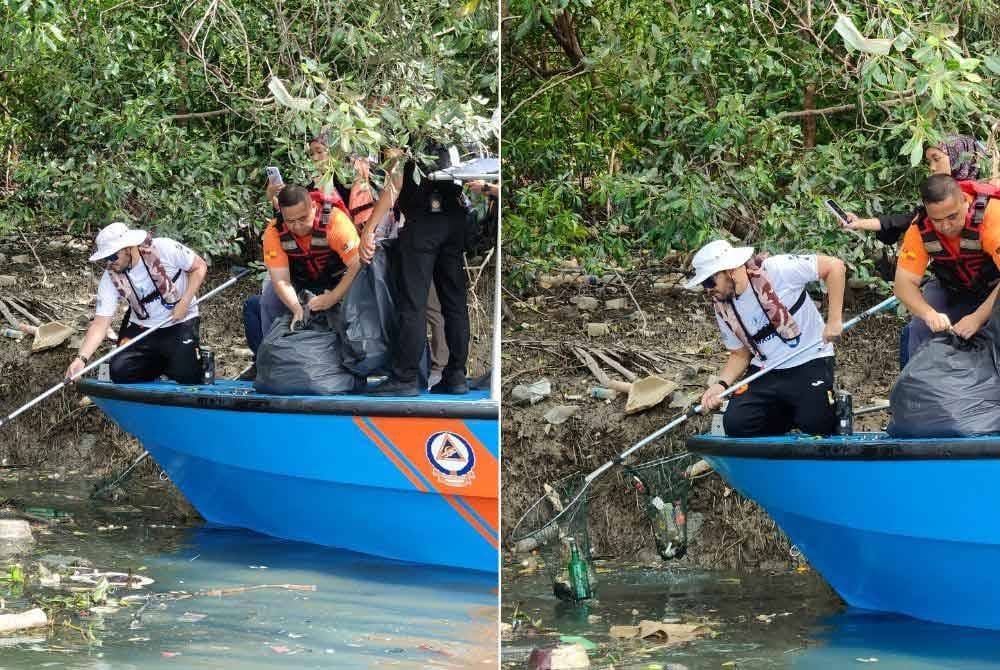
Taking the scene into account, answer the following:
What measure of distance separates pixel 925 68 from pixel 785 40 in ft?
4.52

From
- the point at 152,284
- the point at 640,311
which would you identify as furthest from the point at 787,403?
the point at 152,284

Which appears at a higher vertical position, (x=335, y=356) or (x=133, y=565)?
(x=335, y=356)

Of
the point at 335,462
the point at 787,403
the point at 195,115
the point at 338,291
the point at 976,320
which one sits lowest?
the point at 335,462

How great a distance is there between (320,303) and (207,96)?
0.72 m

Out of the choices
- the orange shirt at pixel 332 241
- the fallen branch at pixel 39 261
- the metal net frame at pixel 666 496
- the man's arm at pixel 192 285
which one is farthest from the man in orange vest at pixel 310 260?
the metal net frame at pixel 666 496

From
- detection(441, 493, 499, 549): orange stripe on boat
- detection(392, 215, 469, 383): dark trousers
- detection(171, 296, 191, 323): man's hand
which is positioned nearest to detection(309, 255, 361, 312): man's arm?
detection(392, 215, 469, 383): dark trousers

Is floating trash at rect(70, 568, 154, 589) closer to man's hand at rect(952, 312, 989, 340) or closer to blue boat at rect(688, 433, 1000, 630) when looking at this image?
blue boat at rect(688, 433, 1000, 630)

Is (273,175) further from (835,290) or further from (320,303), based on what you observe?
(835,290)

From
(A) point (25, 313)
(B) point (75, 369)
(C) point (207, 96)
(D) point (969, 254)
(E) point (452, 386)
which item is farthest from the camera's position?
(A) point (25, 313)

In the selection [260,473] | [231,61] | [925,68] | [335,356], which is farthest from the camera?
[260,473]

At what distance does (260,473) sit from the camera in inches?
162

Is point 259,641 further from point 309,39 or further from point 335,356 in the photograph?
point 309,39

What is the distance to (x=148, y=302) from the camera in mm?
4312

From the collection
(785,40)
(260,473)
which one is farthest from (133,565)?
(785,40)
